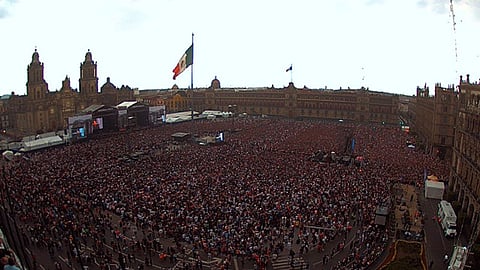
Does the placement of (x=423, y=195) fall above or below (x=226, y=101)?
below

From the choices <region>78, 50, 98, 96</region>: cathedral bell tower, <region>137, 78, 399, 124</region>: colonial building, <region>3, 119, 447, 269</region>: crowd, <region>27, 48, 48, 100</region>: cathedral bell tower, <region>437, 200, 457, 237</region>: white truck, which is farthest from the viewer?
<region>137, 78, 399, 124</region>: colonial building

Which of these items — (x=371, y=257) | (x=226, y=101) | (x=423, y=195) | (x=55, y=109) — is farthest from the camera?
(x=226, y=101)

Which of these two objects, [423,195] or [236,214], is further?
[423,195]

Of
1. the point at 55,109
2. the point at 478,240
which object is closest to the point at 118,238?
the point at 478,240

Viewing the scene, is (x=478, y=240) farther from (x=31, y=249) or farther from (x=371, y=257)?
(x=31, y=249)

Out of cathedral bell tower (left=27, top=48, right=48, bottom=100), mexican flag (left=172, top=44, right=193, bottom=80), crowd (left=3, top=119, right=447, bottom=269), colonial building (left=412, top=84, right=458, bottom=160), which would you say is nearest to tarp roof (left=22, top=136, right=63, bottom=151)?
crowd (left=3, top=119, right=447, bottom=269)

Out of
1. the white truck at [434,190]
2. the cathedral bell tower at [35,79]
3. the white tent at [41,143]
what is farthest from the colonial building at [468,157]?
the cathedral bell tower at [35,79]

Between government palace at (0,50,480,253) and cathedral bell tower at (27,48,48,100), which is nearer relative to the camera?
government palace at (0,50,480,253)

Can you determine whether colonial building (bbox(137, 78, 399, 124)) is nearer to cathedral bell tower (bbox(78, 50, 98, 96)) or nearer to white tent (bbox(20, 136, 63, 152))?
cathedral bell tower (bbox(78, 50, 98, 96))
